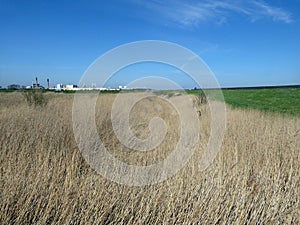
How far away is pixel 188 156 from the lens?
4965 millimetres

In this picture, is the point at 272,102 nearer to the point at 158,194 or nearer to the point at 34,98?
the point at 34,98

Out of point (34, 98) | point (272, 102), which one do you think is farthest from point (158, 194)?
point (272, 102)

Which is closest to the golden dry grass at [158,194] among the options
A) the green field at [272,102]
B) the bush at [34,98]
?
the bush at [34,98]

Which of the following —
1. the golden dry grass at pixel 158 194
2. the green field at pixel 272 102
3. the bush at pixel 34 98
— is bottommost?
the golden dry grass at pixel 158 194

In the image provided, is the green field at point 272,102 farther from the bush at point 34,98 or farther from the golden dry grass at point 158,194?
the golden dry grass at point 158,194

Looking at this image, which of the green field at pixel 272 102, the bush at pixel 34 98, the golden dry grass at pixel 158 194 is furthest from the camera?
the green field at pixel 272 102

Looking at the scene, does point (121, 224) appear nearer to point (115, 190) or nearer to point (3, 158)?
point (115, 190)

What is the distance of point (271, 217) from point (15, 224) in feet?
9.94

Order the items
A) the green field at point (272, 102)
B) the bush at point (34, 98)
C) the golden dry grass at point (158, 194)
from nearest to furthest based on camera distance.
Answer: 1. the golden dry grass at point (158, 194)
2. the bush at point (34, 98)
3. the green field at point (272, 102)

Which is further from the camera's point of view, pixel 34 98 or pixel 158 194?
pixel 34 98

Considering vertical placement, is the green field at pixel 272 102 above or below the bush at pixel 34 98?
below

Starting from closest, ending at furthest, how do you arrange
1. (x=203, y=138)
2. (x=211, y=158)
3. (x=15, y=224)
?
(x=15, y=224) → (x=211, y=158) → (x=203, y=138)

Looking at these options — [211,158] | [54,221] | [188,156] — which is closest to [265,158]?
[211,158]

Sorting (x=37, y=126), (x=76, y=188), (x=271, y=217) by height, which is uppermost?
(x=37, y=126)
